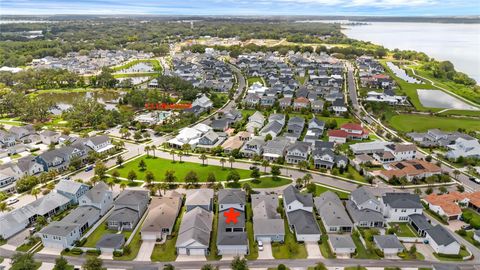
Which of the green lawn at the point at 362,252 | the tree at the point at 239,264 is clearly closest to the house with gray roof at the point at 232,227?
the tree at the point at 239,264

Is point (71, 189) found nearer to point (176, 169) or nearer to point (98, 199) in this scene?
point (98, 199)

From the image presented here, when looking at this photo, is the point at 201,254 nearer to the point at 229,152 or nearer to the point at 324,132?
the point at 229,152

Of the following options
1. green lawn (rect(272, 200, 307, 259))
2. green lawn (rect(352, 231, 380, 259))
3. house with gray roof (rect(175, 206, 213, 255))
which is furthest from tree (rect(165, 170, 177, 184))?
green lawn (rect(352, 231, 380, 259))

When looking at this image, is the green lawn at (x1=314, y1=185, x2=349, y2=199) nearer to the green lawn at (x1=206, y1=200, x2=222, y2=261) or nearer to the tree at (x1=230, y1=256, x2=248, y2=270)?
the green lawn at (x1=206, y1=200, x2=222, y2=261)

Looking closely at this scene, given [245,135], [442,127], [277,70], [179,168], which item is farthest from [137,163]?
[277,70]

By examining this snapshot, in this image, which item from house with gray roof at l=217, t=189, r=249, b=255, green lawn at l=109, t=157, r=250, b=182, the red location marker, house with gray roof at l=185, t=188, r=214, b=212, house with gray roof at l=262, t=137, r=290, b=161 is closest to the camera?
house with gray roof at l=217, t=189, r=249, b=255

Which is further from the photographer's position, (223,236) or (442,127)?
(442,127)
